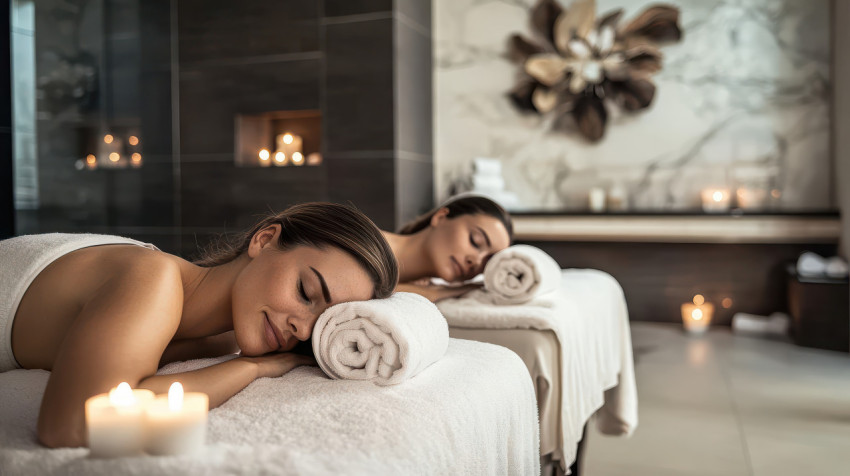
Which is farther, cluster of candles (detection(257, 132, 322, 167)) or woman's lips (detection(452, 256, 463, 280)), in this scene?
cluster of candles (detection(257, 132, 322, 167))

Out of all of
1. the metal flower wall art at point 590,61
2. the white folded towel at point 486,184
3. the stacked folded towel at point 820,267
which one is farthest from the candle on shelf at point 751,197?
the white folded towel at point 486,184

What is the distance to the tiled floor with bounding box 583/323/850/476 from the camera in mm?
1726

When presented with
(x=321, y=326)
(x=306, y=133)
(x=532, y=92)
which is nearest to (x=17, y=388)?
(x=321, y=326)

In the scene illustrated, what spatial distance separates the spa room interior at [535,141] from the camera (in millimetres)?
2820

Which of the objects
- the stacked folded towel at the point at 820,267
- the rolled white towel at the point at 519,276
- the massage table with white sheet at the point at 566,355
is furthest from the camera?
the stacked folded towel at the point at 820,267

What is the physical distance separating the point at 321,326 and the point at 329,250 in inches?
4.1

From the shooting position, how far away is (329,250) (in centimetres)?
97

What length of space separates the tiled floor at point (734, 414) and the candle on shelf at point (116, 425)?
131 cm

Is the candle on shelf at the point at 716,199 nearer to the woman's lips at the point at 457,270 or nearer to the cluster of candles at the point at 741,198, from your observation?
the cluster of candles at the point at 741,198

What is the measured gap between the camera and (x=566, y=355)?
1.47m

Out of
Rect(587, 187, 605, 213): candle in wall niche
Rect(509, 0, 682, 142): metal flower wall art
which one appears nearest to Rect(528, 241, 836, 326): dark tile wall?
Rect(587, 187, 605, 213): candle in wall niche

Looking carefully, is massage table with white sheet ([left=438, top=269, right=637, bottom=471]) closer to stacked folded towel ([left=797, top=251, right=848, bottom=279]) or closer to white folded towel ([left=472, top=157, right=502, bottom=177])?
stacked folded towel ([left=797, top=251, right=848, bottom=279])

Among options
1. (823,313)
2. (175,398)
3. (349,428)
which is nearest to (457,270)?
(349,428)

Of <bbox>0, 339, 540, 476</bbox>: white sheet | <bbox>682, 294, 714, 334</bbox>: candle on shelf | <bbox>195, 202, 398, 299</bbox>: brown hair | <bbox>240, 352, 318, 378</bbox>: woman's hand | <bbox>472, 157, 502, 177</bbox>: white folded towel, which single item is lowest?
<bbox>682, 294, 714, 334</bbox>: candle on shelf
